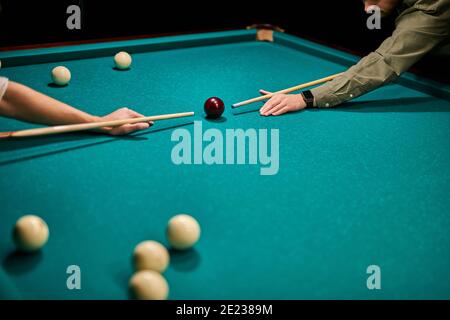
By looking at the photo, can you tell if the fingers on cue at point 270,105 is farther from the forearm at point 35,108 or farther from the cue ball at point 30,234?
the cue ball at point 30,234

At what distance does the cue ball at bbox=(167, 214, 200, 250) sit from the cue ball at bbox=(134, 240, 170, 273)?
3.6 inches

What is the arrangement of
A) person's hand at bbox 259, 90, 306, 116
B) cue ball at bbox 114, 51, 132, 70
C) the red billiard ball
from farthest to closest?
cue ball at bbox 114, 51, 132, 70 < person's hand at bbox 259, 90, 306, 116 < the red billiard ball

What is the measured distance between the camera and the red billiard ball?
260 centimetres

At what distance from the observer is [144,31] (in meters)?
5.06

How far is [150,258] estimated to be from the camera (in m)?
1.44

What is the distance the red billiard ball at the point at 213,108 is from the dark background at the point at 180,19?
1.70 m

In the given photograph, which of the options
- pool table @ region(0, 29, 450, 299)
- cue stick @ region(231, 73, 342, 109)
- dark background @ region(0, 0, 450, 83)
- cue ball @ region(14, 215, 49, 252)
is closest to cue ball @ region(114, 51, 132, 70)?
pool table @ region(0, 29, 450, 299)

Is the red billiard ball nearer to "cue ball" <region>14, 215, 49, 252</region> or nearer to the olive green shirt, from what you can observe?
the olive green shirt

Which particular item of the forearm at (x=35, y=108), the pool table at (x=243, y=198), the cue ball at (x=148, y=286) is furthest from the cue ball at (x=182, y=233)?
the forearm at (x=35, y=108)

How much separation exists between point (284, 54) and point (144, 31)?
5.83 ft

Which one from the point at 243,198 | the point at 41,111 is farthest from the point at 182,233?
the point at 41,111

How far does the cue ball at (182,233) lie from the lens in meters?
1.56

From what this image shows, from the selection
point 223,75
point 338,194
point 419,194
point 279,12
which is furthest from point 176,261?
point 279,12

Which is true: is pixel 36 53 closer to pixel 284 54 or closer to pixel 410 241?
pixel 284 54
